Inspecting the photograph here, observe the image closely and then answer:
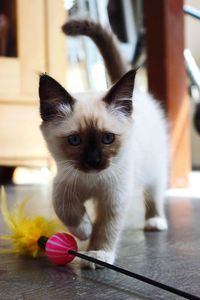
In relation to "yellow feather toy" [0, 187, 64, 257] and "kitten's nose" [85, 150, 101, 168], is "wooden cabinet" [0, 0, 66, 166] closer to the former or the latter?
"yellow feather toy" [0, 187, 64, 257]

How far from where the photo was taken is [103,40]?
4.73ft

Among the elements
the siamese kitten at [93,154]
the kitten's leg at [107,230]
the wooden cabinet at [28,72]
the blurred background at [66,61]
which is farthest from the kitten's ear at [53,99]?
the wooden cabinet at [28,72]

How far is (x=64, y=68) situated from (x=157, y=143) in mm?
1426

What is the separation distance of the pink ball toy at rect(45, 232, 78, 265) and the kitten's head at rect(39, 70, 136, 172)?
152 mm

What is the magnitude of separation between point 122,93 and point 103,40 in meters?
0.44

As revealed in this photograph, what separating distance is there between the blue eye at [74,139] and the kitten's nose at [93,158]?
0.13 ft

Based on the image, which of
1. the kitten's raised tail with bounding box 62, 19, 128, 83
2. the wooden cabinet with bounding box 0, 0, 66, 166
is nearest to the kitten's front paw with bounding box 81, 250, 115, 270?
the kitten's raised tail with bounding box 62, 19, 128, 83

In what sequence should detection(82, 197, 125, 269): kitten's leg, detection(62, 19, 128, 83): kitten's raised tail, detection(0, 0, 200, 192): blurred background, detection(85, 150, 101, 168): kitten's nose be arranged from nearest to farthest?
detection(85, 150, 101, 168): kitten's nose < detection(82, 197, 125, 269): kitten's leg < detection(62, 19, 128, 83): kitten's raised tail < detection(0, 0, 200, 192): blurred background

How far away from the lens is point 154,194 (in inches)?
58.3

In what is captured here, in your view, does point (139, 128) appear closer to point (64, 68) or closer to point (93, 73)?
point (64, 68)

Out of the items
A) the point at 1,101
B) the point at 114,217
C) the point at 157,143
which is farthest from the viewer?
the point at 1,101

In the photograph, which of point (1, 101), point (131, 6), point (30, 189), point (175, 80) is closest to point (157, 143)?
point (175, 80)

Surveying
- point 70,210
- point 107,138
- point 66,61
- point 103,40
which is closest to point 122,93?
point 107,138

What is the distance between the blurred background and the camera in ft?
7.57
